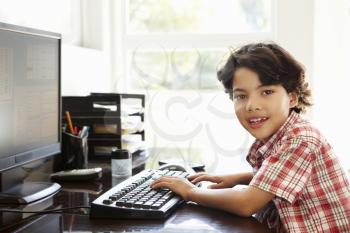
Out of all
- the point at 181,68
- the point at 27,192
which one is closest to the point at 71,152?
the point at 27,192

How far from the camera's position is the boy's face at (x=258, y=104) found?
117cm

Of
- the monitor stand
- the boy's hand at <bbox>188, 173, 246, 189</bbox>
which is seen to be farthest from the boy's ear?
the monitor stand

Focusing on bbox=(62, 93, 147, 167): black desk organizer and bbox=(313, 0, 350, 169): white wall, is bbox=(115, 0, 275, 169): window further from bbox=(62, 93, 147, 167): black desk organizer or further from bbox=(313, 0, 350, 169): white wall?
bbox=(62, 93, 147, 167): black desk organizer

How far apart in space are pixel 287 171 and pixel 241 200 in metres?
0.13

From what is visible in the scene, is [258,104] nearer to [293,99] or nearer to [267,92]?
[267,92]

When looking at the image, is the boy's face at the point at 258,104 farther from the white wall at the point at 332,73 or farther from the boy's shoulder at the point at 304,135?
the white wall at the point at 332,73

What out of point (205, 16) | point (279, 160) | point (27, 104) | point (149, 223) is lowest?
point (149, 223)

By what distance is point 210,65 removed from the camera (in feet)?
7.64

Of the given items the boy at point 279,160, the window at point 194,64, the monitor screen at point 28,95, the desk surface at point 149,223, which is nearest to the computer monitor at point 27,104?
the monitor screen at point 28,95

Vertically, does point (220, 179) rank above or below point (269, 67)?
below

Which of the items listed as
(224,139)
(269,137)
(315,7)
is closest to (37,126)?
(269,137)

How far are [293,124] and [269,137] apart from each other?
0.08 metres

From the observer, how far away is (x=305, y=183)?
105 cm

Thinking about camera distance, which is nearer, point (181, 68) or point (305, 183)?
point (305, 183)
